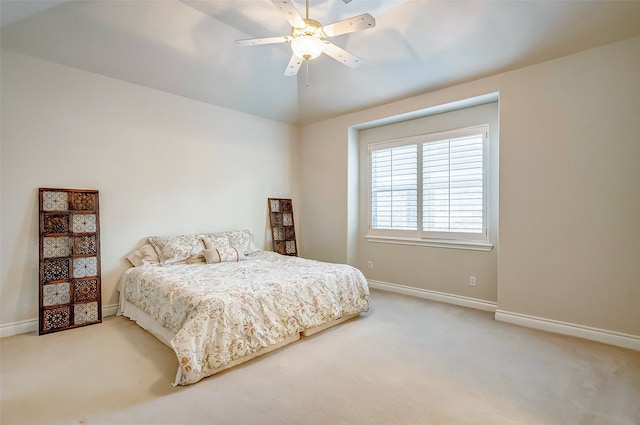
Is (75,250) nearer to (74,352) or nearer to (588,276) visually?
(74,352)

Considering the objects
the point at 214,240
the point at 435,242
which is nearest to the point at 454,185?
the point at 435,242

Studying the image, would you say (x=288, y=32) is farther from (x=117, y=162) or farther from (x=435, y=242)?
(x=435, y=242)

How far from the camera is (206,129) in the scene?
462 centimetres

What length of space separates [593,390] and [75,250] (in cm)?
477

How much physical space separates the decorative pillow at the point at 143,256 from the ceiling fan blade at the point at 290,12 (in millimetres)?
3062

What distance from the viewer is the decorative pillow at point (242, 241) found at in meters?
4.53

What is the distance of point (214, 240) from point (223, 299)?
198 centimetres

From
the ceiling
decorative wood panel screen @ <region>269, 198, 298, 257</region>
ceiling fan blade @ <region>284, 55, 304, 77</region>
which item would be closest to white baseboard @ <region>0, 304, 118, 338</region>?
the ceiling

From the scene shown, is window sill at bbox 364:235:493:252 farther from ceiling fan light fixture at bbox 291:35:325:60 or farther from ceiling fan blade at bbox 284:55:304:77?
ceiling fan light fixture at bbox 291:35:325:60

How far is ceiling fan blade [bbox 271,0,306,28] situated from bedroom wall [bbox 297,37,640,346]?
8.00 feet

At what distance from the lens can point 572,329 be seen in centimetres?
314

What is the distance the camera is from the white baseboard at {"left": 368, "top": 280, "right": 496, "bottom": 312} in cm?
400

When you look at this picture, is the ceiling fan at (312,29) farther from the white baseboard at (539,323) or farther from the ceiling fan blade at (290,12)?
the white baseboard at (539,323)

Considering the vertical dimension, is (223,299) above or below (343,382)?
above
